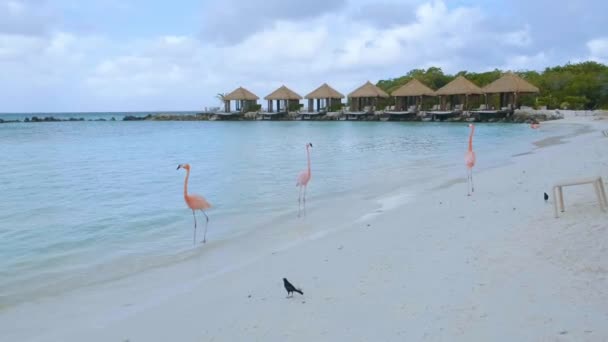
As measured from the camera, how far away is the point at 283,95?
58.8 metres

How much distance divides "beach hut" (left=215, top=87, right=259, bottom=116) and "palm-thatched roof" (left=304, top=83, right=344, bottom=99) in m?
7.90

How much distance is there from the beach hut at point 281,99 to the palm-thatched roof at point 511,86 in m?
23.6

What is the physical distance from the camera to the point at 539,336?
3.00m

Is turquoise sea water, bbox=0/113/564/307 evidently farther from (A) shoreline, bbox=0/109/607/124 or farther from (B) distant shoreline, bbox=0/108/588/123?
(B) distant shoreline, bbox=0/108/588/123

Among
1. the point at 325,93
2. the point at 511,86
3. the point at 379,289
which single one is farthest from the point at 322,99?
the point at 379,289

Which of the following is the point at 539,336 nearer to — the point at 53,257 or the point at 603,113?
the point at 53,257

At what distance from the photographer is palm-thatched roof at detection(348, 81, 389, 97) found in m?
52.5

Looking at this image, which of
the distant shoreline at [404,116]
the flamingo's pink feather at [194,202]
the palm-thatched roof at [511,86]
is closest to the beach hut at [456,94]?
the distant shoreline at [404,116]

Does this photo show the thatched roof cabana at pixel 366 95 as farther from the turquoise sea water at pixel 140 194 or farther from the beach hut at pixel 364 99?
the turquoise sea water at pixel 140 194

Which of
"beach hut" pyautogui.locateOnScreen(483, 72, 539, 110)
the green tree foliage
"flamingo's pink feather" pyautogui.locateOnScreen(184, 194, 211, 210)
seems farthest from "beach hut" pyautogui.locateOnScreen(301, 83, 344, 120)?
"flamingo's pink feather" pyautogui.locateOnScreen(184, 194, 211, 210)

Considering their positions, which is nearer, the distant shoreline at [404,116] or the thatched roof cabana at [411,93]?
the distant shoreline at [404,116]

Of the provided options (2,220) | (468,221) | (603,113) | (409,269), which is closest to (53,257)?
(2,220)

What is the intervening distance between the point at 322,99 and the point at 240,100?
10530 mm

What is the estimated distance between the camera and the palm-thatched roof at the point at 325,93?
185 ft
